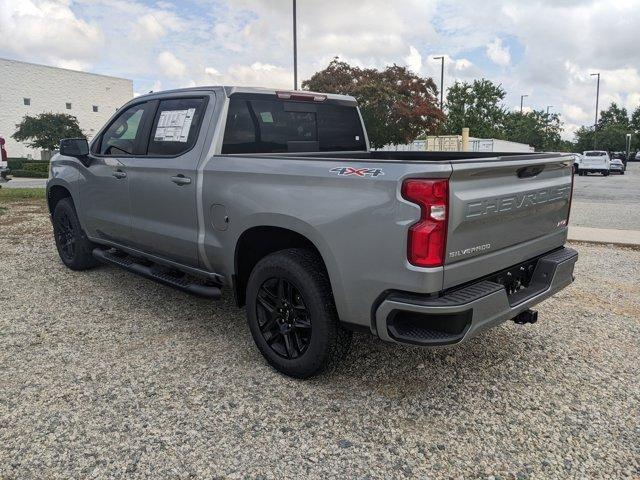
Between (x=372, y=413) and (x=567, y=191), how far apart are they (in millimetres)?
2039

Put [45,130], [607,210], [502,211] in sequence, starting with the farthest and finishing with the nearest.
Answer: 1. [45,130]
2. [607,210]
3. [502,211]

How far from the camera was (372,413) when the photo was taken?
9.74 ft

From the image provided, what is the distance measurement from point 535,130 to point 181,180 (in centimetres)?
6560

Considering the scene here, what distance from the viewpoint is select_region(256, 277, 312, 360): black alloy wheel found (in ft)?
10.6

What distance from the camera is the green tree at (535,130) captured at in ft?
200

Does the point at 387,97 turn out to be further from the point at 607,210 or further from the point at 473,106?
the point at 473,106

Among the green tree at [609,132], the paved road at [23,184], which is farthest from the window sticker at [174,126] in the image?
the green tree at [609,132]

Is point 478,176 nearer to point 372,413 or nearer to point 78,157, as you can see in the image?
point 372,413

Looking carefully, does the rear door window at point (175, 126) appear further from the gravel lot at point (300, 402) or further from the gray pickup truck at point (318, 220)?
the gravel lot at point (300, 402)

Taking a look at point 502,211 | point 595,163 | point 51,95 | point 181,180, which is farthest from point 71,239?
point 51,95

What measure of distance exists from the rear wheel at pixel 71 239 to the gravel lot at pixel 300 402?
1123 millimetres

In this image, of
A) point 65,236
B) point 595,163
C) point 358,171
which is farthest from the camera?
point 595,163

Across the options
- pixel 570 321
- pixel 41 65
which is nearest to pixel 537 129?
pixel 41 65

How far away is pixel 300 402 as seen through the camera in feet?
10.1
